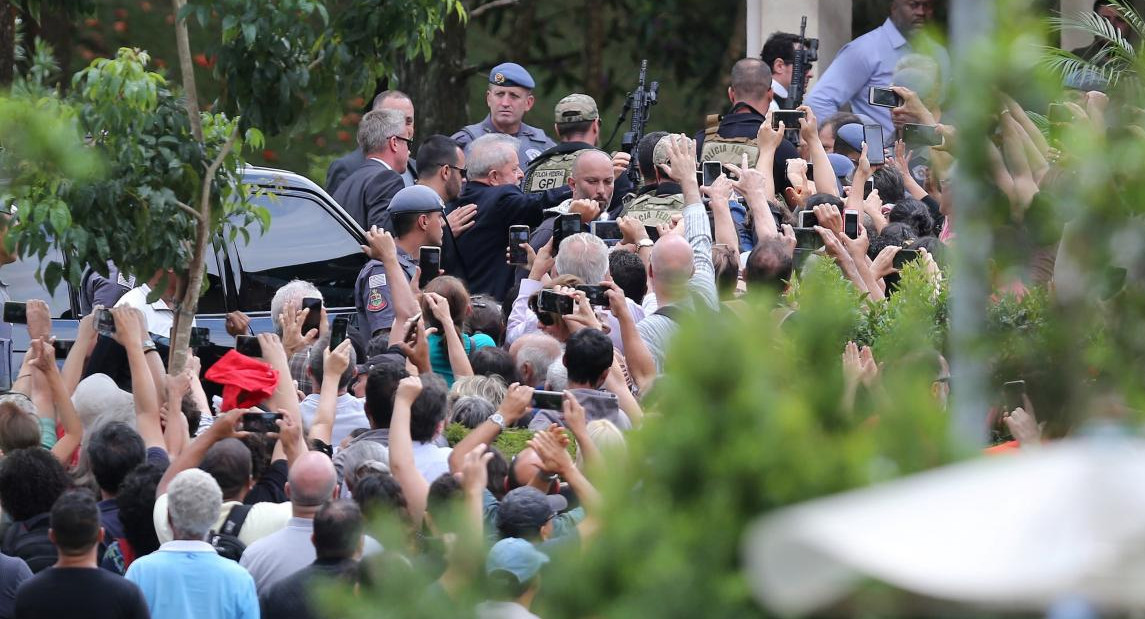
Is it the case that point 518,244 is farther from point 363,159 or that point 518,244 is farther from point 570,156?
point 363,159

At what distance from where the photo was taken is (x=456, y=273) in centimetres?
964

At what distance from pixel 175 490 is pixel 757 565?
3.88m

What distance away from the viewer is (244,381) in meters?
6.94

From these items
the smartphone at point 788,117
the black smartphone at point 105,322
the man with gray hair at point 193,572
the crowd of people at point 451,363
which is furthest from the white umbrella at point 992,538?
the smartphone at point 788,117

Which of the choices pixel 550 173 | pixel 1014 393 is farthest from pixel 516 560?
pixel 550 173

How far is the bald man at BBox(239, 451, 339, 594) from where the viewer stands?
18.9 ft

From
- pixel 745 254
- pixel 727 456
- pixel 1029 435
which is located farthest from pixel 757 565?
pixel 745 254

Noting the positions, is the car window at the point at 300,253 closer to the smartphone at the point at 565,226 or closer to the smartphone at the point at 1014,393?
the smartphone at the point at 565,226

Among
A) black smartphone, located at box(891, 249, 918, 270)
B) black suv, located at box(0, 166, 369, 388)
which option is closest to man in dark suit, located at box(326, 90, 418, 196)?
black suv, located at box(0, 166, 369, 388)

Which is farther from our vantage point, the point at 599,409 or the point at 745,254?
the point at 745,254

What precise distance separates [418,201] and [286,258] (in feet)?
5.85

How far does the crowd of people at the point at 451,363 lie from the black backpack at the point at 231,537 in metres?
0.01

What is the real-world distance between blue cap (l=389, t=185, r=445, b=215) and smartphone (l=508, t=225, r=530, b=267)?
449mm

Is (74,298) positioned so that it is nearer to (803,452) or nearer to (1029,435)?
(1029,435)
